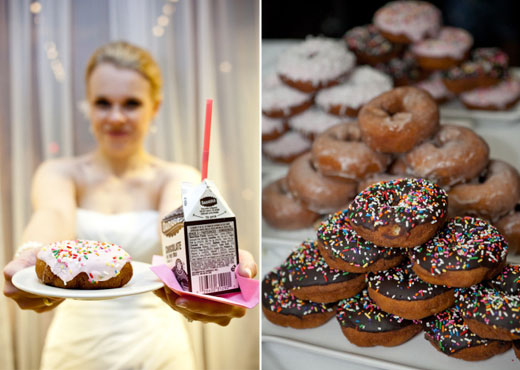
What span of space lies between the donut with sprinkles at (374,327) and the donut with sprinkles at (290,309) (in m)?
0.06

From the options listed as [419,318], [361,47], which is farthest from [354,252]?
[361,47]

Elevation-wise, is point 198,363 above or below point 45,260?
below

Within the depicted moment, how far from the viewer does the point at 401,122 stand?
52.0 inches

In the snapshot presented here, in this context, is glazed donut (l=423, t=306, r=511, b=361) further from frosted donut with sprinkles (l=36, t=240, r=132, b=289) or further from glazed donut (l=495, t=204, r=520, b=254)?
frosted donut with sprinkles (l=36, t=240, r=132, b=289)

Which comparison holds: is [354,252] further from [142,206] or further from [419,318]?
[142,206]

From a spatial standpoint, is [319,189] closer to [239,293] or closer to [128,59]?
[239,293]

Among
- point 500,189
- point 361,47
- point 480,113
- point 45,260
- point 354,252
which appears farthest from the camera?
point 361,47

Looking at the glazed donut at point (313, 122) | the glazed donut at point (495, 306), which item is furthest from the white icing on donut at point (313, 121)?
the glazed donut at point (495, 306)

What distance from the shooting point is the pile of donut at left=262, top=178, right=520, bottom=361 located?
3.43ft

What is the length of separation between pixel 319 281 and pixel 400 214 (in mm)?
266

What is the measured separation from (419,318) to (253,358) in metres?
0.59

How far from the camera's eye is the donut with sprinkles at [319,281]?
120 cm

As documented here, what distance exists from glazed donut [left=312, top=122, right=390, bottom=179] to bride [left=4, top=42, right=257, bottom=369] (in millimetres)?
403

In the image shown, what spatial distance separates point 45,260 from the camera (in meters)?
1.02
